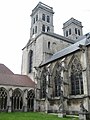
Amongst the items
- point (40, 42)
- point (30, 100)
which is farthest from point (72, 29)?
point (30, 100)

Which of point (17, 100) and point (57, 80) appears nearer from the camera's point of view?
point (57, 80)

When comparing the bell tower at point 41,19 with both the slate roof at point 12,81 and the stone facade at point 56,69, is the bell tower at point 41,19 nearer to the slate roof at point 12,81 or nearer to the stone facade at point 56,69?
the stone facade at point 56,69

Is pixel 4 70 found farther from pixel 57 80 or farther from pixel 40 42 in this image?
pixel 57 80

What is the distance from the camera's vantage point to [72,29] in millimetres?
45125

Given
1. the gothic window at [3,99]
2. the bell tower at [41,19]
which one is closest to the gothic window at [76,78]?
the gothic window at [3,99]

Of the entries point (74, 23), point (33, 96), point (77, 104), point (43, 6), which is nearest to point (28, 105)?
point (33, 96)

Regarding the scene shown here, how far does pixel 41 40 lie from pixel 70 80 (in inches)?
483

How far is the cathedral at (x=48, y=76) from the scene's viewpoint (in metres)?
19.2

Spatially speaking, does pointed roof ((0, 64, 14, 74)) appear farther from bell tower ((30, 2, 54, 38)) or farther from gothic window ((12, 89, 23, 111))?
bell tower ((30, 2, 54, 38))

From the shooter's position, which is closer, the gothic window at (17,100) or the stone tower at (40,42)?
the gothic window at (17,100)

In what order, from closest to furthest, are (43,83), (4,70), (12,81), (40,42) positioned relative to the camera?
(12,81), (43,83), (4,70), (40,42)

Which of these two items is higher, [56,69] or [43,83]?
[56,69]

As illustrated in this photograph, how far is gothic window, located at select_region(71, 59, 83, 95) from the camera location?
19.5m

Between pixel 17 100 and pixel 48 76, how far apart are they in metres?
6.49
